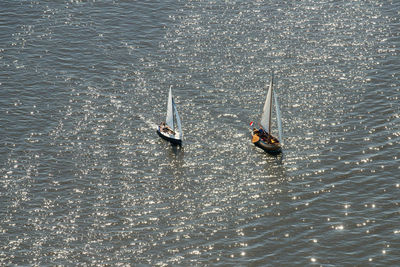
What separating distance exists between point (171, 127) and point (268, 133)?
1476 centimetres

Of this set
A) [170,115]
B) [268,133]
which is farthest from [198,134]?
[268,133]

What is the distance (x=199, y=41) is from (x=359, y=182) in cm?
4743

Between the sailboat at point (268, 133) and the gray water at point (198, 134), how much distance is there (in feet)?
4.83

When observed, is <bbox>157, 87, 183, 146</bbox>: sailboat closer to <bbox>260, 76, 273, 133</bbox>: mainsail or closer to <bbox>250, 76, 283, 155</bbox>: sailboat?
<bbox>250, 76, 283, 155</bbox>: sailboat

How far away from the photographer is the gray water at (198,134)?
88.8 meters

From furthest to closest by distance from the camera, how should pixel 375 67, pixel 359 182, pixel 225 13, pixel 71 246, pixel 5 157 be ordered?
pixel 225 13 < pixel 375 67 < pixel 5 157 < pixel 359 182 < pixel 71 246

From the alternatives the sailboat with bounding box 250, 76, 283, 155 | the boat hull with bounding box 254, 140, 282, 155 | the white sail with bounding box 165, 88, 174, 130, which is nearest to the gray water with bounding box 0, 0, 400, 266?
the boat hull with bounding box 254, 140, 282, 155

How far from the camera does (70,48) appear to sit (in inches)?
5187

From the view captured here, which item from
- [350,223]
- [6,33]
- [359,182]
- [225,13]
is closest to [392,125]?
[359,182]

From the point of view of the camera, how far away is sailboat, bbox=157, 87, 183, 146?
10806cm

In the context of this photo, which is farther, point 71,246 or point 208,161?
point 208,161

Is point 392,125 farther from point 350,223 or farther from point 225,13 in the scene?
point 225,13

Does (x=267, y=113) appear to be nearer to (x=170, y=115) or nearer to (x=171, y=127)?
(x=171, y=127)

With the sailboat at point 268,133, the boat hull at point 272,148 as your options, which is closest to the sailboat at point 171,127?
the sailboat at point 268,133
